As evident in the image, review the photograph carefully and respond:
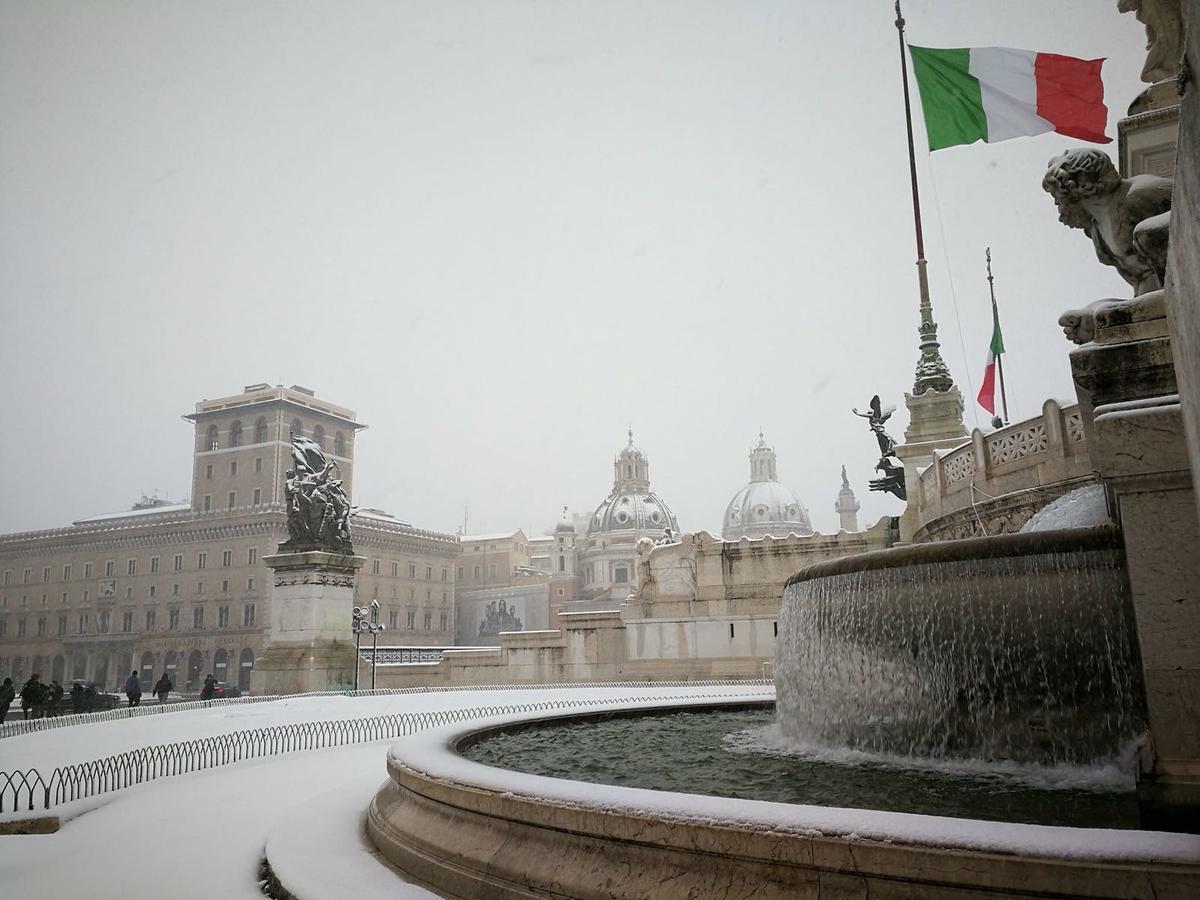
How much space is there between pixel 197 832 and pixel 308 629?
16.5 meters

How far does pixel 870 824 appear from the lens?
2.78m

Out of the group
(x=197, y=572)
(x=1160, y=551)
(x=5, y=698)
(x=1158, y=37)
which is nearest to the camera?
(x=1160, y=551)

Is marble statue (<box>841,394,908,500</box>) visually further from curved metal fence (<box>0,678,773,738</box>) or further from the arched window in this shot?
the arched window

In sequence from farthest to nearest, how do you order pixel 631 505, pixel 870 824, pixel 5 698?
pixel 631 505 < pixel 5 698 < pixel 870 824

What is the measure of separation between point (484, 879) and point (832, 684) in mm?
3078

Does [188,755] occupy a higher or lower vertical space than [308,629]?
lower

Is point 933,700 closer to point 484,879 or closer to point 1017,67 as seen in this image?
point 484,879

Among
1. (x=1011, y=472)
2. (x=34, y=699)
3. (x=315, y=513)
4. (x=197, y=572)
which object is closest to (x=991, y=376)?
(x=1011, y=472)

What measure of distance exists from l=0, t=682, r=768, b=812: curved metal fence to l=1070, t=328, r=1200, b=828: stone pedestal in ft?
22.4

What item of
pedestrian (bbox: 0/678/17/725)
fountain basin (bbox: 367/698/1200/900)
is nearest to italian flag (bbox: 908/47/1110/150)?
fountain basin (bbox: 367/698/1200/900)

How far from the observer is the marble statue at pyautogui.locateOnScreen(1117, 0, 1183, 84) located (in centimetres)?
788

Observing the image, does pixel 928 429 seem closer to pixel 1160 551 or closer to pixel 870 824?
pixel 1160 551

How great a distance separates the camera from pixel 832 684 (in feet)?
19.4

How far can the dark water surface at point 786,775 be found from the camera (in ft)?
13.1
